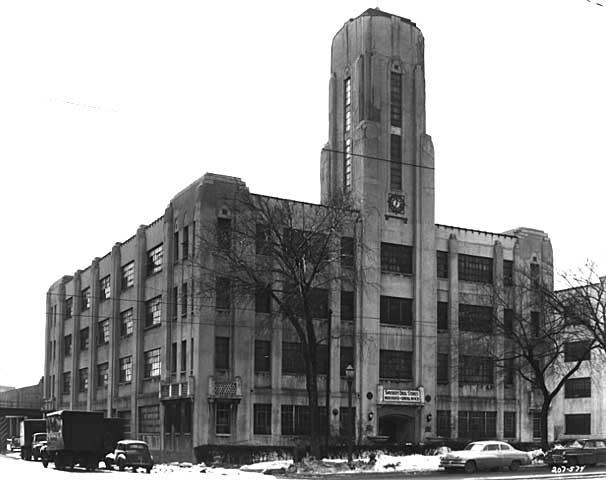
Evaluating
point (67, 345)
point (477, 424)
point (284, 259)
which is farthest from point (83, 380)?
point (284, 259)

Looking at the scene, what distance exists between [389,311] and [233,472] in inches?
807

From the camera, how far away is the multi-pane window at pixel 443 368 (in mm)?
65375

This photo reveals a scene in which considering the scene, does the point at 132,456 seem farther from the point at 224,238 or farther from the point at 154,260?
the point at 154,260

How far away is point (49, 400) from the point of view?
88.1 meters

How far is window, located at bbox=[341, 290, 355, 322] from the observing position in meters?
61.8

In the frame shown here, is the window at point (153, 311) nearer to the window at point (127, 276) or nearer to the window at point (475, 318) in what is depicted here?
the window at point (127, 276)

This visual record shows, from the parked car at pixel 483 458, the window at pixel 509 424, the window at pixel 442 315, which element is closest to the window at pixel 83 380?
the window at pixel 442 315

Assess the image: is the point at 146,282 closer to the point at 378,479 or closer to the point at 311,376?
the point at 311,376

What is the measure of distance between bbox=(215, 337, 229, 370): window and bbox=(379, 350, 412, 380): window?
10.8 meters

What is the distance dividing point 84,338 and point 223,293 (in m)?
28.4

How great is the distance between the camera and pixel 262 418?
58.0m

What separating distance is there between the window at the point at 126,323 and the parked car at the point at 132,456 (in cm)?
1883

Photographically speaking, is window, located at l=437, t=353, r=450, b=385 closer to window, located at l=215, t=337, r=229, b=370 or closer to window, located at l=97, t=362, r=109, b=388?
window, located at l=215, t=337, r=229, b=370

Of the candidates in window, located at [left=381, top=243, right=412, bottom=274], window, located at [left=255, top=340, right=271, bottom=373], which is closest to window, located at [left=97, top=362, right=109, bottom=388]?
window, located at [left=255, top=340, right=271, bottom=373]
